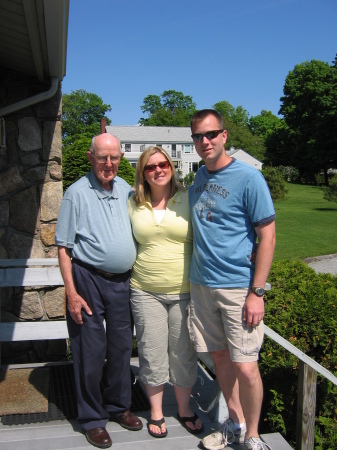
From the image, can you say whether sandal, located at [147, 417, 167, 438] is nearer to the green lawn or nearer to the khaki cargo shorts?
the khaki cargo shorts

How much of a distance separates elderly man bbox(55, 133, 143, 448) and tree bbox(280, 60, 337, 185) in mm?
41747

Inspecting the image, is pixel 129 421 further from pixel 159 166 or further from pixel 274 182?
pixel 274 182

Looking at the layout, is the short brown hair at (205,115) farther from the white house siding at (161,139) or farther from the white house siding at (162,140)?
the white house siding at (161,139)

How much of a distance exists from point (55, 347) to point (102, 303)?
6.70ft

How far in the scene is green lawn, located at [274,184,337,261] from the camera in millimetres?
12836

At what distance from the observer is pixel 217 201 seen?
2.62 metres

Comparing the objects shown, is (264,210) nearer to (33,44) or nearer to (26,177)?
(33,44)

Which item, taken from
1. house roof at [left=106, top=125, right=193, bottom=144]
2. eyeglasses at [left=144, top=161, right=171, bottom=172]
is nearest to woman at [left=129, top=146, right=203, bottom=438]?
eyeglasses at [left=144, top=161, right=171, bottom=172]

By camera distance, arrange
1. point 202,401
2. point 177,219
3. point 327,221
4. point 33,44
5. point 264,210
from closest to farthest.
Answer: point 264,210 → point 177,219 → point 33,44 → point 202,401 → point 327,221

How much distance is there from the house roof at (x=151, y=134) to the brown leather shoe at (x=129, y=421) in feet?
190

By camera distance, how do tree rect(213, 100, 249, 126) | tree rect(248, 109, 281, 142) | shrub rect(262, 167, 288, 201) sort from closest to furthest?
shrub rect(262, 167, 288, 201) < tree rect(213, 100, 249, 126) < tree rect(248, 109, 281, 142)

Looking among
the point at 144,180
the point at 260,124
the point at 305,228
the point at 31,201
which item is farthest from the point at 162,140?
the point at 144,180

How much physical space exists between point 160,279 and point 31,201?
7.39ft

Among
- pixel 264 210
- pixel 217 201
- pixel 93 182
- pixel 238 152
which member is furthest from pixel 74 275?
pixel 238 152
